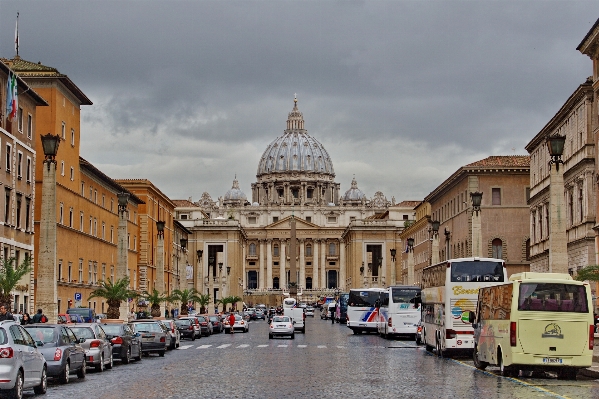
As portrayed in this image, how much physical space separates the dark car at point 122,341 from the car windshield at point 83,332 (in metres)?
2.42

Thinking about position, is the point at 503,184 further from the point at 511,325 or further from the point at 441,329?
the point at 511,325

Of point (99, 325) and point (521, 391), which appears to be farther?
point (99, 325)

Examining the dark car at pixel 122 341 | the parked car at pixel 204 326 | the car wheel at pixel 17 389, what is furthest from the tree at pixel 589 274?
the parked car at pixel 204 326

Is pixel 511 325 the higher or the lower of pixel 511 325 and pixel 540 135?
the lower

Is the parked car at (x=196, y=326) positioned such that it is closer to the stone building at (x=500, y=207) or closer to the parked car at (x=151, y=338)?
the parked car at (x=151, y=338)

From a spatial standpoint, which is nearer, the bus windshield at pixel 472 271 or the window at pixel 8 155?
the bus windshield at pixel 472 271

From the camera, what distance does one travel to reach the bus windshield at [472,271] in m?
36.0

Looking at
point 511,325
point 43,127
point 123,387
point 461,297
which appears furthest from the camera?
point 43,127

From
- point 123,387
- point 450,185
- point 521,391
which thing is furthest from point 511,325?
point 450,185

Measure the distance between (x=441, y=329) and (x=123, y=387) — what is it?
16.1 metres

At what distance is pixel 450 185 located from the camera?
9812 centimetres

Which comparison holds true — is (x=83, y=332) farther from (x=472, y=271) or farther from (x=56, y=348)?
(x=472, y=271)

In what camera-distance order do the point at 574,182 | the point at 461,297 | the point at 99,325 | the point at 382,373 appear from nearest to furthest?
the point at 382,373
the point at 99,325
the point at 461,297
the point at 574,182

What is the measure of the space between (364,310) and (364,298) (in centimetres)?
238
